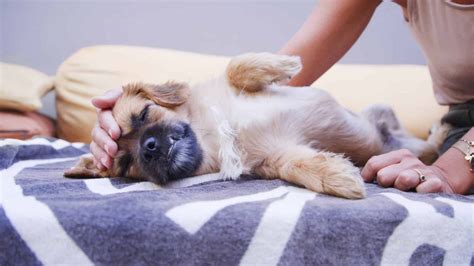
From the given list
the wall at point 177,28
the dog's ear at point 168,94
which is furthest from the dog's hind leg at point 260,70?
the wall at point 177,28

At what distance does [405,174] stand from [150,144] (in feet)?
1.95

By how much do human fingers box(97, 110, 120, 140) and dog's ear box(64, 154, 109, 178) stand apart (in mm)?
123

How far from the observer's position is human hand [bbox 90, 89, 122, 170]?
44.4 inches

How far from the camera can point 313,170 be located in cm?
96

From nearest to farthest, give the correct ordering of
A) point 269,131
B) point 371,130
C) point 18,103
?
1. point 269,131
2. point 371,130
3. point 18,103

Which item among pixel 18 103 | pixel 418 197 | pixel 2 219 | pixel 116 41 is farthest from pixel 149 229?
pixel 116 41

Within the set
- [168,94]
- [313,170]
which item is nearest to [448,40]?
[313,170]

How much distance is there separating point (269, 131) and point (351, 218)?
47 centimetres

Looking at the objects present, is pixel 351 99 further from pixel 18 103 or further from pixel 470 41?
pixel 18 103

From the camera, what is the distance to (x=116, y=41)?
2.72 metres

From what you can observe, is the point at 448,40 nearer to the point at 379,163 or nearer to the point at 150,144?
the point at 379,163

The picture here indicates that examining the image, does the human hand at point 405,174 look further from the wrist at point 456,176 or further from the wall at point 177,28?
the wall at point 177,28

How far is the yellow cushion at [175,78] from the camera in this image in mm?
2242

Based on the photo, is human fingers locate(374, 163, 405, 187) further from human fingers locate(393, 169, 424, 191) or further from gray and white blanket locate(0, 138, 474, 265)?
gray and white blanket locate(0, 138, 474, 265)
